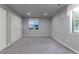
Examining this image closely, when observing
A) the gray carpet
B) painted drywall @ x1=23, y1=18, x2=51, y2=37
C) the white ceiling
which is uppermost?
the white ceiling

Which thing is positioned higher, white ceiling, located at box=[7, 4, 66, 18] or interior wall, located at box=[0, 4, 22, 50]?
white ceiling, located at box=[7, 4, 66, 18]

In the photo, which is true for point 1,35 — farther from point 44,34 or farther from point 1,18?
point 44,34

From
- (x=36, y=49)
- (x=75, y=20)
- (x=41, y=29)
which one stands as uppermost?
(x=75, y=20)

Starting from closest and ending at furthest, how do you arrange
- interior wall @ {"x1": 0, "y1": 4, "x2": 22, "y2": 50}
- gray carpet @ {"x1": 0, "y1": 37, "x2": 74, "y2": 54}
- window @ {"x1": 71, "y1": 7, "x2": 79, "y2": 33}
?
gray carpet @ {"x1": 0, "y1": 37, "x2": 74, "y2": 54}
window @ {"x1": 71, "y1": 7, "x2": 79, "y2": 33}
interior wall @ {"x1": 0, "y1": 4, "x2": 22, "y2": 50}

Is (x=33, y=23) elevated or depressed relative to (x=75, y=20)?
elevated

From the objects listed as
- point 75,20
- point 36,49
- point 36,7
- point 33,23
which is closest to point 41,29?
point 33,23

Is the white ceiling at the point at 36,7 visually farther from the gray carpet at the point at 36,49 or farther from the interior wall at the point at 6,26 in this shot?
the gray carpet at the point at 36,49

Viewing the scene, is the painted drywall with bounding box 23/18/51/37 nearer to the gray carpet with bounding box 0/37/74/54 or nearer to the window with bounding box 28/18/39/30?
the window with bounding box 28/18/39/30

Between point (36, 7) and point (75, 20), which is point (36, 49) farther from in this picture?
point (36, 7)

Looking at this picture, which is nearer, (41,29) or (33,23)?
(33,23)

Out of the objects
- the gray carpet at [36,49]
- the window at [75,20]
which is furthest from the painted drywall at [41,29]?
the window at [75,20]

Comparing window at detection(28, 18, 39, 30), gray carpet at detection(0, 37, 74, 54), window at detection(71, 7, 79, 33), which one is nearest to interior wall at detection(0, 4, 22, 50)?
gray carpet at detection(0, 37, 74, 54)

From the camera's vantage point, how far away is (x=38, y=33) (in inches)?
527
